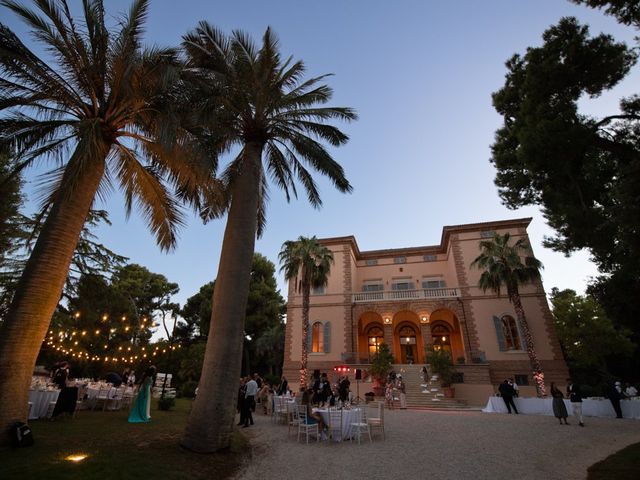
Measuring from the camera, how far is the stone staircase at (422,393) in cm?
1889

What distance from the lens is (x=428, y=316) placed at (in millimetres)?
24953

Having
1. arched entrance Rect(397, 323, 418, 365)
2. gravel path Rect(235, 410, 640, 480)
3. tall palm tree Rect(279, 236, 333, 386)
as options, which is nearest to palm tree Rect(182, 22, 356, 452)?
gravel path Rect(235, 410, 640, 480)

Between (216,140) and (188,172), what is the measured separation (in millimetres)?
1771

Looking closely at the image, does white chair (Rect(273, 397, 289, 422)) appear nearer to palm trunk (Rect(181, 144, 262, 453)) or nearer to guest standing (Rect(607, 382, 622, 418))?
palm trunk (Rect(181, 144, 262, 453))

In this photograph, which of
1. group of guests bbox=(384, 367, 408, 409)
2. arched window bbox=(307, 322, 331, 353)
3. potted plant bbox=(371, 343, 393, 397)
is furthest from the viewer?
arched window bbox=(307, 322, 331, 353)

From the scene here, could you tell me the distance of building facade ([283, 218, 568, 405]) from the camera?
22.1 m

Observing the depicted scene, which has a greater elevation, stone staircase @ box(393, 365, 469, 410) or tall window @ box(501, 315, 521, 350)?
tall window @ box(501, 315, 521, 350)

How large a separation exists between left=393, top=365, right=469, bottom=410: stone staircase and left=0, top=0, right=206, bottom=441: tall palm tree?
18576 mm

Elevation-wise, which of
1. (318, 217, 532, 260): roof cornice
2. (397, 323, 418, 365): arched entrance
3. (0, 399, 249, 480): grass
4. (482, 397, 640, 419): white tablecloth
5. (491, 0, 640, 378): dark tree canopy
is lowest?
(0, 399, 249, 480): grass

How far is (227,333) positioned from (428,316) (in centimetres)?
2131

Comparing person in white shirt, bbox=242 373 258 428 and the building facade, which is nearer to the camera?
person in white shirt, bbox=242 373 258 428

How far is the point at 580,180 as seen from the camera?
876 centimetres

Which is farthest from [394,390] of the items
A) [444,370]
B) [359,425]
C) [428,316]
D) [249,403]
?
[359,425]

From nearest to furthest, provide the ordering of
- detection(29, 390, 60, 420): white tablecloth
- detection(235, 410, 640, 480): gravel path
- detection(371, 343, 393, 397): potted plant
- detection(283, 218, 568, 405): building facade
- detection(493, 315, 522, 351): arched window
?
detection(235, 410, 640, 480): gravel path, detection(29, 390, 60, 420): white tablecloth, detection(371, 343, 393, 397): potted plant, detection(283, 218, 568, 405): building facade, detection(493, 315, 522, 351): arched window
